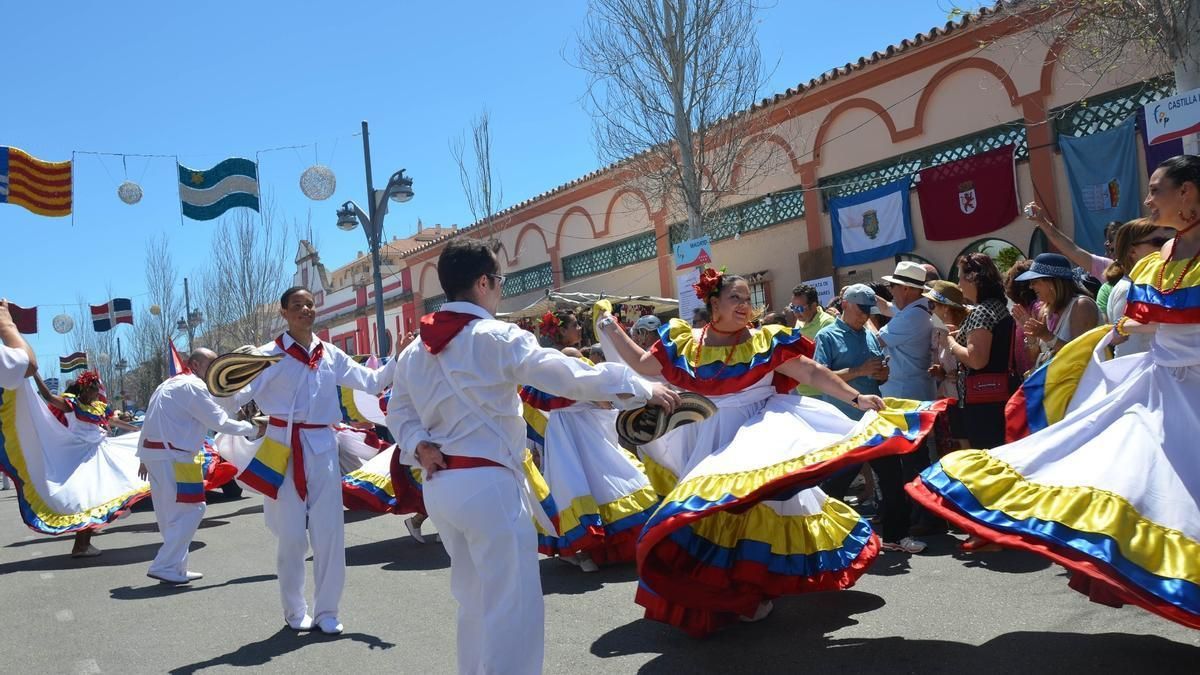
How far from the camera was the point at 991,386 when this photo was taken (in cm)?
644

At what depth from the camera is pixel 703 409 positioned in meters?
4.30

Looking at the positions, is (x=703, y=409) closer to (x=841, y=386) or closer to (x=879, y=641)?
(x=841, y=386)

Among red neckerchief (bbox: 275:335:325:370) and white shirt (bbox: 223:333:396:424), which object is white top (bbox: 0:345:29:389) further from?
red neckerchief (bbox: 275:335:325:370)

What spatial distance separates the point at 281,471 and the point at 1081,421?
170 inches

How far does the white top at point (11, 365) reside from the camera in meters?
6.06

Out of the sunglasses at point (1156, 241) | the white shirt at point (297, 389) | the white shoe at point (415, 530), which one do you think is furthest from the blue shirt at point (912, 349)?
the white shoe at point (415, 530)

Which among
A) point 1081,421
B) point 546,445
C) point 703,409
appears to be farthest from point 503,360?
point 546,445

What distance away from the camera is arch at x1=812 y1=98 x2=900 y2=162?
1459cm

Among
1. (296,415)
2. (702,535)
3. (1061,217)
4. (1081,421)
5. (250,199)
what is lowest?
(702,535)

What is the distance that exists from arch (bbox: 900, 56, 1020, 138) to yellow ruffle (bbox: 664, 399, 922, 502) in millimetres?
10013

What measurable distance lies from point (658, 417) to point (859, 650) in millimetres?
1436

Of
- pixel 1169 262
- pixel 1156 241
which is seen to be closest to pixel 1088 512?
pixel 1169 262

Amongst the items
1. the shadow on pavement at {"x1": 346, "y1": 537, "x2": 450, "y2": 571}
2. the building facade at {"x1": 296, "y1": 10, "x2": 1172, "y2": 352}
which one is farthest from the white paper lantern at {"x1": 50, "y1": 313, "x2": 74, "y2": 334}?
the shadow on pavement at {"x1": 346, "y1": 537, "x2": 450, "y2": 571}

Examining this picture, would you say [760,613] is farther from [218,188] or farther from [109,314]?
[109,314]
